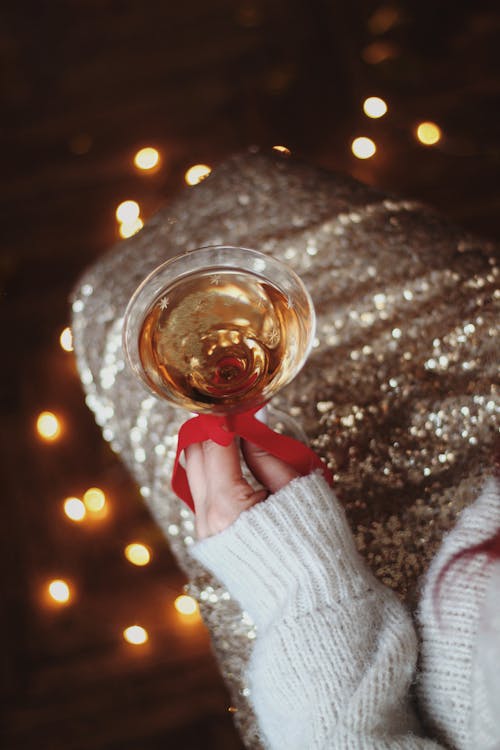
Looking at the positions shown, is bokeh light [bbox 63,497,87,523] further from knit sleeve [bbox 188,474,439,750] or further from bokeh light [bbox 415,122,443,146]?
bokeh light [bbox 415,122,443,146]

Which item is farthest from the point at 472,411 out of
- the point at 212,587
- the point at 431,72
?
the point at 431,72

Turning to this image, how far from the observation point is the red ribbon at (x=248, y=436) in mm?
660

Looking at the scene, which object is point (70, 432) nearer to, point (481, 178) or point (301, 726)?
point (301, 726)

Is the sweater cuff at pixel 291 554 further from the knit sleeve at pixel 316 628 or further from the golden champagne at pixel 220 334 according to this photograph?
the golden champagne at pixel 220 334

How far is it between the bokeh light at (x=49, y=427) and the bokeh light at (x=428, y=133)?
2.52 feet

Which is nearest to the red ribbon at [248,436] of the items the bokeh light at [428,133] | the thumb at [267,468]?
the thumb at [267,468]

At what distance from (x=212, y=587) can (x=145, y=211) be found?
2.27 feet

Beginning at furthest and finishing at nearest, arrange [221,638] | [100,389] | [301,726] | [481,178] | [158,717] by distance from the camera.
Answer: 1. [481,178]
2. [158,717]
3. [100,389]
4. [221,638]
5. [301,726]

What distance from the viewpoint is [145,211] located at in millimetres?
1231

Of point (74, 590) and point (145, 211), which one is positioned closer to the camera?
point (74, 590)

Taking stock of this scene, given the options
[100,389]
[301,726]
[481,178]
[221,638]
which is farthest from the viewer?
[481,178]

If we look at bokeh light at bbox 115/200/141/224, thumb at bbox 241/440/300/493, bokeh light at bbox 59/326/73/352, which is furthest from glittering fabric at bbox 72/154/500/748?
bokeh light at bbox 115/200/141/224

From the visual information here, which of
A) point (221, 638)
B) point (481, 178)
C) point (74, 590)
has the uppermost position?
point (481, 178)

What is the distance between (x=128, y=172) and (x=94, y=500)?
554mm
